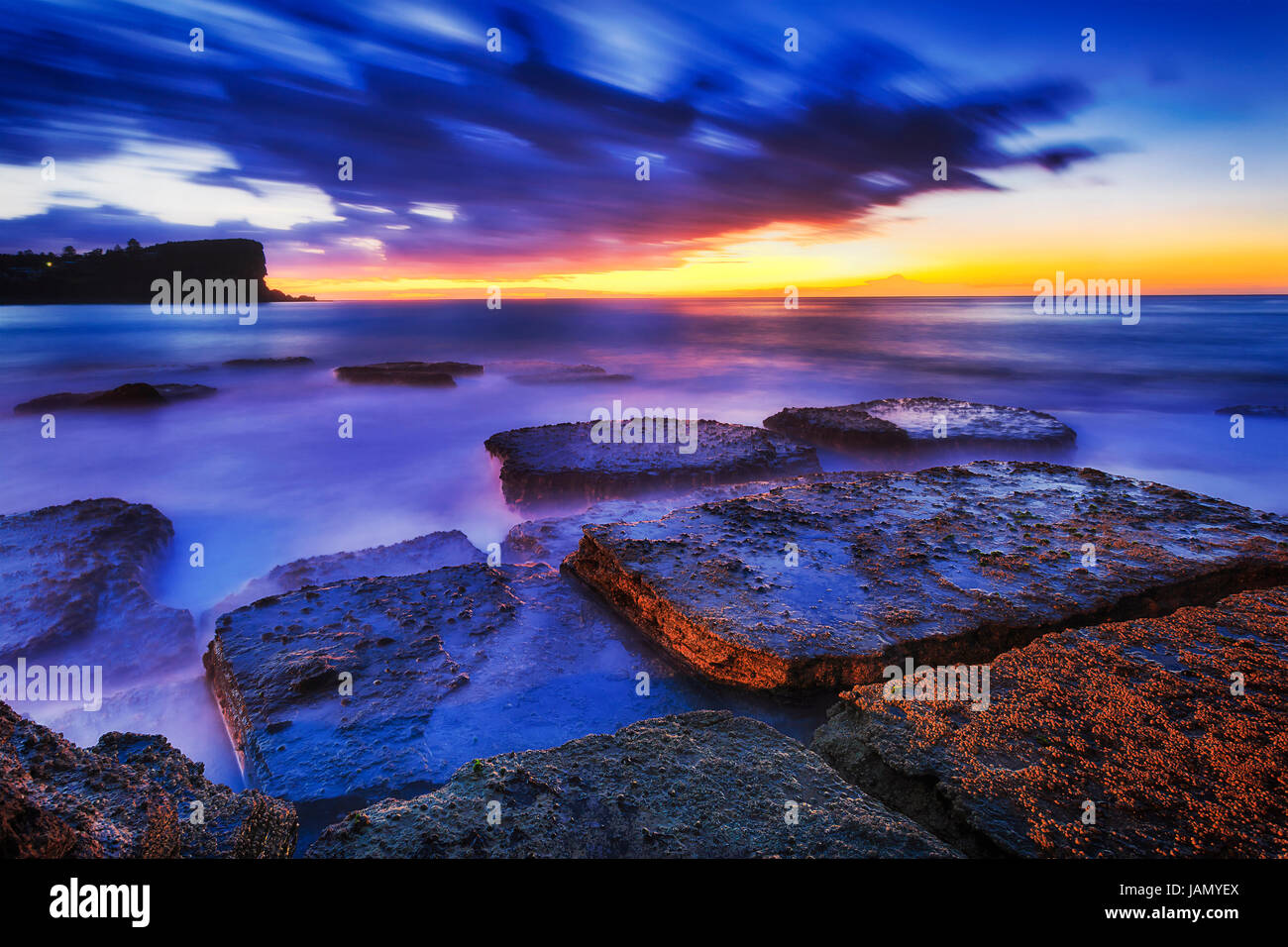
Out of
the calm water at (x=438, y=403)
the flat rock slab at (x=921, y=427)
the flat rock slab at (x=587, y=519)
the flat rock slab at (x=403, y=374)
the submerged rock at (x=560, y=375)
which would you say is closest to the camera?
the flat rock slab at (x=587, y=519)

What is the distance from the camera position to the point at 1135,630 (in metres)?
3.80

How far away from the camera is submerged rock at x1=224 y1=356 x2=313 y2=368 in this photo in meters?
19.5

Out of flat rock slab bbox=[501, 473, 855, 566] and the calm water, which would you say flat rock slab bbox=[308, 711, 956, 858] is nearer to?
the calm water

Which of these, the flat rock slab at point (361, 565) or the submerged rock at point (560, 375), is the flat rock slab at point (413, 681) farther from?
the submerged rock at point (560, 375)

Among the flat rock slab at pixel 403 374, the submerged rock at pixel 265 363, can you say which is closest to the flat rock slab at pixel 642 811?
the flat rock slab at pixel 403 374

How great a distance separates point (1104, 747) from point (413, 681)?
393 centimetres

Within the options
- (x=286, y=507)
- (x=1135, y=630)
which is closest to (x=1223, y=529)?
(x=1135, y=630)

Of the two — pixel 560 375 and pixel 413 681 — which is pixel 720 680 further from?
pixel 560 375

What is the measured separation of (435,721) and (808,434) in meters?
9.33

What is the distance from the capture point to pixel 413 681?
13.4 feet

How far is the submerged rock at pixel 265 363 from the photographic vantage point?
19.5m

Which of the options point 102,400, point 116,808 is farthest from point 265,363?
point 116,808

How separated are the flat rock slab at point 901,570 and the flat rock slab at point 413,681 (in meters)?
0.51
